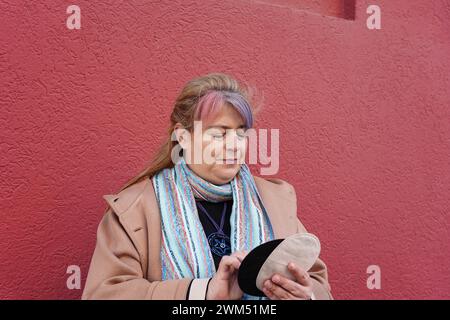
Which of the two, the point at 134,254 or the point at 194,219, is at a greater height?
the point at 194,219

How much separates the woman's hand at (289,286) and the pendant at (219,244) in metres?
0.29

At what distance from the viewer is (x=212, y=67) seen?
2789 millimetres

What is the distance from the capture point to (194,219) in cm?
205

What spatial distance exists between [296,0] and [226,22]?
57cm

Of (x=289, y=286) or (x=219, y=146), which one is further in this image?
(x=219, y=146)

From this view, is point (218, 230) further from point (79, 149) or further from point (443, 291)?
point (443, 291)

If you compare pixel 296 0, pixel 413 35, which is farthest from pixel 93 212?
pixel 413 35

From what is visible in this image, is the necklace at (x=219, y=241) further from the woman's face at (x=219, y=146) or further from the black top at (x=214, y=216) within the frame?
the woman's face at (x=219, y=146)

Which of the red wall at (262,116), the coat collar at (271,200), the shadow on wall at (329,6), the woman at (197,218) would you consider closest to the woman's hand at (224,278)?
the woman at (197,218)

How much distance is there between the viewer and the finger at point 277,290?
1.81 m

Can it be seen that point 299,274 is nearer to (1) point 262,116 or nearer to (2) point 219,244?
(2) point 219,244

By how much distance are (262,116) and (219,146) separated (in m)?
0.89

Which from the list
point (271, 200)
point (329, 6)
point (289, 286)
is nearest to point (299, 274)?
point (289, 286)

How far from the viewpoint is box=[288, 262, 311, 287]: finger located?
1.80 metres
